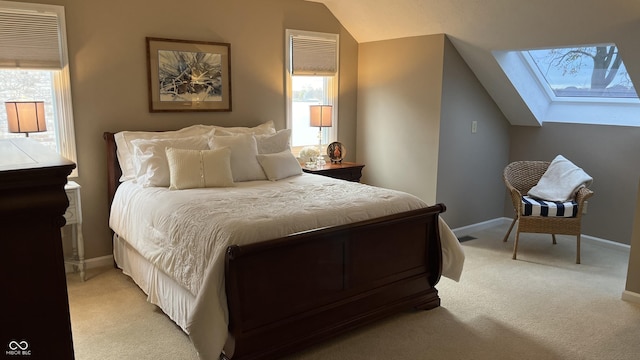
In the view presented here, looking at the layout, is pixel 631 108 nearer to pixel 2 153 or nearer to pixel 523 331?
pixel 523 331

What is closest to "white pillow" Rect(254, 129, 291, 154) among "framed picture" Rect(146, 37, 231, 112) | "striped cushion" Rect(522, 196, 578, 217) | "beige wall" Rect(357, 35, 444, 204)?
"framed picture" Rect(146, 37, 231, 112)

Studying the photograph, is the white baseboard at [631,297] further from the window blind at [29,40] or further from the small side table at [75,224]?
the window blind at [29,40]

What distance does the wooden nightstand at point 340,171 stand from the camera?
4.70 m

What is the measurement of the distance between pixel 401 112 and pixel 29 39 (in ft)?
10.9

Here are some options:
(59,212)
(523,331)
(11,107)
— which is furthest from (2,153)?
(523,331)

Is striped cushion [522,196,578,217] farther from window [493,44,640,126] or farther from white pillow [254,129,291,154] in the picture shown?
white pillow [254,129,291,154]

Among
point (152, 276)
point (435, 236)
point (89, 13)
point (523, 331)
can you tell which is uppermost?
point (89, 13)

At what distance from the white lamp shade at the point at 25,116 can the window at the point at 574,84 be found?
3.79 m

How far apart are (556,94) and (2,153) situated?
202 inches

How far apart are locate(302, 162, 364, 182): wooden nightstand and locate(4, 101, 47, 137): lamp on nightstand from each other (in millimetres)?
2247

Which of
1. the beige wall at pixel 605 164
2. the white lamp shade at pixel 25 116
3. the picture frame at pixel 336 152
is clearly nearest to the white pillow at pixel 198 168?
the white lamp shade at pixel 25 116

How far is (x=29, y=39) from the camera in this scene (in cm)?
353

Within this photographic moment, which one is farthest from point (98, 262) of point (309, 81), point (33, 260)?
point (33, 260)

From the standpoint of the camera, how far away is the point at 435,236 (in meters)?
3.29
